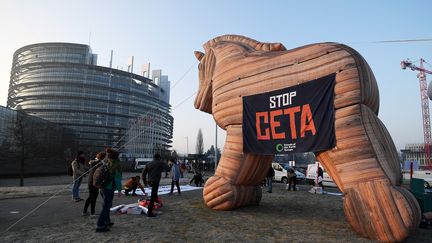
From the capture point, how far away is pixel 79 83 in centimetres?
8200

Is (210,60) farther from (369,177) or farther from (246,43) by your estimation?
(369,177)

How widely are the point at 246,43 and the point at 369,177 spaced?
524cm

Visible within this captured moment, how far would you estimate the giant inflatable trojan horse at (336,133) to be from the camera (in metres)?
5.61

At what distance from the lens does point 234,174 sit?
27.2ft

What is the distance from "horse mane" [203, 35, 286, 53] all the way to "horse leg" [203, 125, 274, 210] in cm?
234

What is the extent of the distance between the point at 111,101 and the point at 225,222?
82105 millimetres

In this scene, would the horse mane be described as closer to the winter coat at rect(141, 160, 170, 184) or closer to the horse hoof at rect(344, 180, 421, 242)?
the winter coat at rect(141, 160, 170, 184)

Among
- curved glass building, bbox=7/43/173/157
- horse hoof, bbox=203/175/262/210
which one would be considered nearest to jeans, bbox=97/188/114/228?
horse hoof, bbox=203/175/262/210

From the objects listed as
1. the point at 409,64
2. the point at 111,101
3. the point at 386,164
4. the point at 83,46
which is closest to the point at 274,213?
the point at 386,164

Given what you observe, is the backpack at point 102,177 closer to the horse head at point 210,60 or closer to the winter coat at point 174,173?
the horse head at point 210,60

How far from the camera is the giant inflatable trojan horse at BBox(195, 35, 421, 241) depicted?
5609 mm

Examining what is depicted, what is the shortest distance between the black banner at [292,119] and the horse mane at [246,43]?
64.4 inches

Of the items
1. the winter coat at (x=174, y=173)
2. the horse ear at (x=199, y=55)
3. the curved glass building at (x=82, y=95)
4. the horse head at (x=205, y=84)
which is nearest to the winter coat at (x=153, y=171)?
the horse head at (x=205, y=84)

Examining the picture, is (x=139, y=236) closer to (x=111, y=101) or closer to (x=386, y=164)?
(x=386, y=164)
